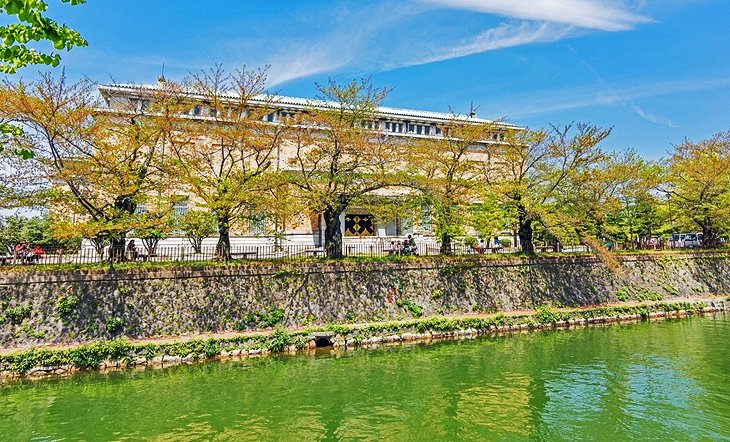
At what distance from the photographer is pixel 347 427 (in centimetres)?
1045

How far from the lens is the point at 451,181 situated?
24.0m

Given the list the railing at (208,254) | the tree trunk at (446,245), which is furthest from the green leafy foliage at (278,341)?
the tree trunk at (446,245)

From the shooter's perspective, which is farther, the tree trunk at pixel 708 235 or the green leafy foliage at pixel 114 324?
the tree trunk at pixel 708 235

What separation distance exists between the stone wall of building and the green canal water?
262cm

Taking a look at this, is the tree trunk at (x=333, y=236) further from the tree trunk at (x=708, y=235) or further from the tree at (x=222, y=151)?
the tree trunk at (x=708, y=235)

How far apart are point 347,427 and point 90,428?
20.8ft

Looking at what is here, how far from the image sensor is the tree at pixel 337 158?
68.9ft

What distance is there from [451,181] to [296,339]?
1246cm

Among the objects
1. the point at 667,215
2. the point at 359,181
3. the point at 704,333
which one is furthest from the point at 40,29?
the point at 667,215

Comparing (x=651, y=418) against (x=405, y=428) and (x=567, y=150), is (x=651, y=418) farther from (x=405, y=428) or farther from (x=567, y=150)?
(x=567, y=150)

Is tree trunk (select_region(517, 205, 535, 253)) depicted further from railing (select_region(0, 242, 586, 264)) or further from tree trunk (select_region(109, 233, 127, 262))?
tree trunk (select_region(109, 233, 127, 262))

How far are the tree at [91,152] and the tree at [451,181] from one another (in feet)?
43.1

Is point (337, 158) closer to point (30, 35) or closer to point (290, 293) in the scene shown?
point (290, 293)

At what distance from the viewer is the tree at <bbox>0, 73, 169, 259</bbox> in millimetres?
16484
